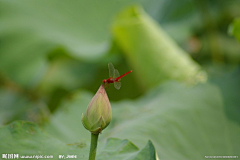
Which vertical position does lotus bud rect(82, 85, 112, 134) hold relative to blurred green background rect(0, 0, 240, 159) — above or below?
below

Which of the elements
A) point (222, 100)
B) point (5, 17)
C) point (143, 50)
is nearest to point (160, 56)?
point (143, 50)

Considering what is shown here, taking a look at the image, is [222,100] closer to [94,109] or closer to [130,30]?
[130,30]

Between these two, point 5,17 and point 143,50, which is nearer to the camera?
point 143,50

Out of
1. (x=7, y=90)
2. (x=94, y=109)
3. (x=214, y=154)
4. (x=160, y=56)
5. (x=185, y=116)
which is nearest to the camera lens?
(x=94, y=109)

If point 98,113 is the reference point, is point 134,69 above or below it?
above

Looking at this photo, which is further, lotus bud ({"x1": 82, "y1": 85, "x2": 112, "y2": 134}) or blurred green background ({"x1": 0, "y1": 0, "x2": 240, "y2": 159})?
blurred green background ({"x1": 0, "y1": 0, "x2": 240, "y2": 159})

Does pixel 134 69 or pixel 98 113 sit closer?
pixel 98 113

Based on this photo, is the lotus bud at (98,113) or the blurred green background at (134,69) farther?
the blurred green background at (134,69)

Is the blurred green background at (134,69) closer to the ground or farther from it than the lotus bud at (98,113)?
farther from it
